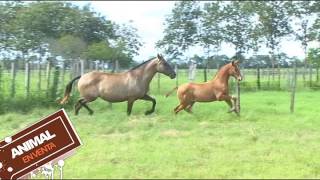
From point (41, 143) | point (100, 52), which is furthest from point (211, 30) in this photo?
point (41, 143)

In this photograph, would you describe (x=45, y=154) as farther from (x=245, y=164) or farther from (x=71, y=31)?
(x=71, y=31)

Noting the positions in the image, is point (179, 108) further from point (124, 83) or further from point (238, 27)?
point (238, 27)

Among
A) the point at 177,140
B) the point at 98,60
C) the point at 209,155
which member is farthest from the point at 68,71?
the point at 209,155

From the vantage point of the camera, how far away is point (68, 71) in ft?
64.8

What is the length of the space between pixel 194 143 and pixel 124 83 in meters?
4.93

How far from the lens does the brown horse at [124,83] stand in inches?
506

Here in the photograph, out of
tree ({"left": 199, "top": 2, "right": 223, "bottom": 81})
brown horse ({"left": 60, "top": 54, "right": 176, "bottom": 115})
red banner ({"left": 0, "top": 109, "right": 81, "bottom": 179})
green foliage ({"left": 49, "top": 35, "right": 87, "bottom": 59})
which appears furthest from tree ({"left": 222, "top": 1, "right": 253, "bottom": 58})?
red banner ({"left": 0, "top": 109, "right": 81, "bottom": 179})

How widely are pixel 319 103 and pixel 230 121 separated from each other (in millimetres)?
4575

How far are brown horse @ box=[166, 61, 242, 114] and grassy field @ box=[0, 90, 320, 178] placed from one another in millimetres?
348

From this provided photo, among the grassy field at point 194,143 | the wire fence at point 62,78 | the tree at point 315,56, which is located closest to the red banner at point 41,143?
the grassy field at point 194,143

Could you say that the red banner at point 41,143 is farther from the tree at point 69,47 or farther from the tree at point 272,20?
the tree at point 272,20

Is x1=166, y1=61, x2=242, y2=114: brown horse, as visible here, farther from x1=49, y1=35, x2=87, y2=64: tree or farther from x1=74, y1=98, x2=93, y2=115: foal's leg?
x1=49, y1=35, x2=87, y2=64: tree

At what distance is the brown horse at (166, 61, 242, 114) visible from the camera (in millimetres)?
13453

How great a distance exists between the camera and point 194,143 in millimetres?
8414
